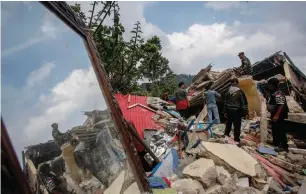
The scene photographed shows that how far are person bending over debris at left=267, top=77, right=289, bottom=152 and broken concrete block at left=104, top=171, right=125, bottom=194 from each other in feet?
13.4

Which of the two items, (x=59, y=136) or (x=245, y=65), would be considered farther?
(x=245, y=65)

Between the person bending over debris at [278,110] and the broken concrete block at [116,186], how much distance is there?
13.4 ft

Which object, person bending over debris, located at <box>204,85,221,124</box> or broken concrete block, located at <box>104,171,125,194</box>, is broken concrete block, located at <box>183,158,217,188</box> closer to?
broken concrete block, located at <box>104,171,125,194</box>

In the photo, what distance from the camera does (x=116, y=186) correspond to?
102 inches

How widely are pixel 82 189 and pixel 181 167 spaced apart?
7.85 feet

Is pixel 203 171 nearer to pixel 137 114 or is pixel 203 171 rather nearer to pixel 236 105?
pixel 236 105

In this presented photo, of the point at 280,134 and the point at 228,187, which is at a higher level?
the point at 280,134

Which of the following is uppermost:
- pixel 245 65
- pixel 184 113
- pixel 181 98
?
pixel 245 65

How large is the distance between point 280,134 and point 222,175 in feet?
8.45

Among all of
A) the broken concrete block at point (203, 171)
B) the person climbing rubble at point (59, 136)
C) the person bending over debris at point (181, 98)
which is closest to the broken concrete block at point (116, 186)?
the person climbing rubble at point (59, 136)

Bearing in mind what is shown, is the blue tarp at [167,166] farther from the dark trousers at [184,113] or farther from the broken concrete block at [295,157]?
the dark trousers at [184,113]

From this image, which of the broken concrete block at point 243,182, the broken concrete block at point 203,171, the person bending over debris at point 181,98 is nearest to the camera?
the broken concrete block at point 203,171

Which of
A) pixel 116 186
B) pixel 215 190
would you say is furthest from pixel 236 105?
pixel 116 186

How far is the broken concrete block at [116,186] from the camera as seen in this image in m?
2.50
